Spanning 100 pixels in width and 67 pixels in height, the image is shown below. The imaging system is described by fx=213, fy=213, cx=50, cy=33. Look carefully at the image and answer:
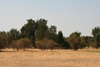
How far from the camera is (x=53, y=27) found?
4218 inches

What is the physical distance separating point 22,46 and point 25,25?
115 feet

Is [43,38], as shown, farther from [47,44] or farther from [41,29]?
[47,44]

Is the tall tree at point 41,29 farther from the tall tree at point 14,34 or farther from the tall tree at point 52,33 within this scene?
the tall tree at point 14,34

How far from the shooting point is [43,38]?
99500 millimetres

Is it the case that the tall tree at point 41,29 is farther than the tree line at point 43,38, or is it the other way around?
the tall tree at point 41,29

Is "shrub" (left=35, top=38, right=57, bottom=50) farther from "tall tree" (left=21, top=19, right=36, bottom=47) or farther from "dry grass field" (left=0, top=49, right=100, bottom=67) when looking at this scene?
"dry grass field" (left=0, top=49, right=100, bottom=67)

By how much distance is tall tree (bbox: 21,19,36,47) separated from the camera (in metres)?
113

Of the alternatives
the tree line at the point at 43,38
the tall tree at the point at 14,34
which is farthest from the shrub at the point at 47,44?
the tall tree at the point at 14,34

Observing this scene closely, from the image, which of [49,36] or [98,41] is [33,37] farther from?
[98,41]

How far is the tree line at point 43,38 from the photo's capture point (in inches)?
3270

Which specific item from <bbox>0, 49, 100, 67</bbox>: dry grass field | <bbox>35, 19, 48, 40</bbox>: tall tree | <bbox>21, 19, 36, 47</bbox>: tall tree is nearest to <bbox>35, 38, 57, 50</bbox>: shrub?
<bbox>35, 19, 48, 40</bbox>: tall tree

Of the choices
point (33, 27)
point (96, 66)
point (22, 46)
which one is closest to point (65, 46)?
point (33, 27)

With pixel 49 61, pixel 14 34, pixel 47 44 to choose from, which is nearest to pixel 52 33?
pixel 47 44

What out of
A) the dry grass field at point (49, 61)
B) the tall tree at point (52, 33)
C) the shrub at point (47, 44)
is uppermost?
the tall tree at point (52, 33)
